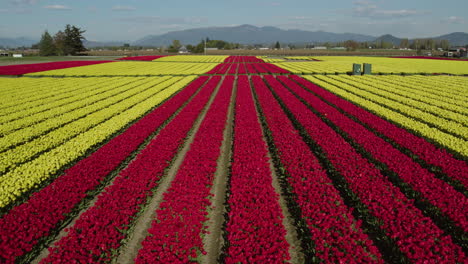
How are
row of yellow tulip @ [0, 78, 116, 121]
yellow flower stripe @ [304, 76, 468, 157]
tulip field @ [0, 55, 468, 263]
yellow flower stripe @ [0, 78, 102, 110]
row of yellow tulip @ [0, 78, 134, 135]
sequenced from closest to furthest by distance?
tulip field @ [0, 55, 468, 263] < yellow flower stripe @ [304, 76, 468, 157] < row of yellow tulip @ [0, 78, 134, 135] < row of yellow tulip @ [0, 78, 116, 121] < yellow flower stripe @ [0, 78, 102, 110]

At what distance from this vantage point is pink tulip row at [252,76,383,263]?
6.89 metres

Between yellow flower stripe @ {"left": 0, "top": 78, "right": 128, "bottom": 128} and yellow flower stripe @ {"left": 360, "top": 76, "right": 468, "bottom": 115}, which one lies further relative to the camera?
yellow flower stripe @ {"left": 360, "top": 76, "right": 468, "bottom": 115}

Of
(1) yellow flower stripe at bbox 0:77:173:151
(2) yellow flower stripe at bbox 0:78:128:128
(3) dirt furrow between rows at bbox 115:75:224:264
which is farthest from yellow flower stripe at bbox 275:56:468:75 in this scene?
(3) dirt furrow between rows at bbox 115:75:224:264

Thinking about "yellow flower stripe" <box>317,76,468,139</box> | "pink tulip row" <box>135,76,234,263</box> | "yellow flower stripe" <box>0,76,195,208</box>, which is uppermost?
"yellow flower stripe" <box>317,76,468,139</box>

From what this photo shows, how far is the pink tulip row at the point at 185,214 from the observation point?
699 cm

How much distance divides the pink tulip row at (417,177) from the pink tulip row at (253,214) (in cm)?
474

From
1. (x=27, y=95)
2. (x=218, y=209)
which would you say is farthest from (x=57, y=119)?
(x=218, y=209)

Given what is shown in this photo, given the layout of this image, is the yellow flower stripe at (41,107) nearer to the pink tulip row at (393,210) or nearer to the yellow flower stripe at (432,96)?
the pink tulip row at (393,210)

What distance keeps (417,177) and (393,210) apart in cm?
275

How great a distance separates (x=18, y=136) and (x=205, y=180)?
478 inches

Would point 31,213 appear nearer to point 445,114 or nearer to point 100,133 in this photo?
point 100,133

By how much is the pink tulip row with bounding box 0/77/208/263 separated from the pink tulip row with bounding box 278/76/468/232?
11169mm

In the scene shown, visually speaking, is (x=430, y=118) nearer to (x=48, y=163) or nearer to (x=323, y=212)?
(x=323, y=212)

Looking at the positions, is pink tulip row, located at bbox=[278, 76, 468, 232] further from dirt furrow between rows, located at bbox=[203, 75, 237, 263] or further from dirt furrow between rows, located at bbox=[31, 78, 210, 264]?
dirt furrow between rows, located at bbox=[31, 78, 210, 264]
